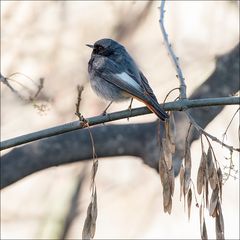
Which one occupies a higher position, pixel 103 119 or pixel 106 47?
pixel 106 47

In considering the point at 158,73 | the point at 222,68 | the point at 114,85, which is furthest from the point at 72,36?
the point at 114,85

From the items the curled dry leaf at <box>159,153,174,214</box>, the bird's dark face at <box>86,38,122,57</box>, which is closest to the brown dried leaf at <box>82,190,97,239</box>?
the curled dry leaf at <box>159,153,174,214</box>

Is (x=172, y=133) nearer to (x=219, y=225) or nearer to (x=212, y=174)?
(x=212, y=174)

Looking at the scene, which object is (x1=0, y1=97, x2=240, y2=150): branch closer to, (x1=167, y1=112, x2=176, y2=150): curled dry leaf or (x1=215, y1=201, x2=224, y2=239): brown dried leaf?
(x1=167, y1=112, x2=176, y2=150): curled dry leaf

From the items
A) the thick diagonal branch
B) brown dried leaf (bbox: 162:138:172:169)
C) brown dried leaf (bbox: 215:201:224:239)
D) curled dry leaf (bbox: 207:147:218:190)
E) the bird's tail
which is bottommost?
brown dried leaf (bbox: 215:201:224:239)

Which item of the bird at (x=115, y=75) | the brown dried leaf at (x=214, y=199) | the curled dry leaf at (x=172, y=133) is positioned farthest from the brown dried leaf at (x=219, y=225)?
the bird at (x=115, y=75)

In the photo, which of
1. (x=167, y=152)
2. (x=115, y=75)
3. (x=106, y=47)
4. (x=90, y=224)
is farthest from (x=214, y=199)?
(x=106, y=47)

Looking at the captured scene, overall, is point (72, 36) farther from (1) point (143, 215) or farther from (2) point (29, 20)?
(1) point (143, 215)

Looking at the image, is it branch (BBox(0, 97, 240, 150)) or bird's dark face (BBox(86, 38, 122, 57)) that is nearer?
branch (BBox(0, 97, 240, 150))

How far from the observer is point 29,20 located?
7738 mm

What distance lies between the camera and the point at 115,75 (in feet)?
14.7

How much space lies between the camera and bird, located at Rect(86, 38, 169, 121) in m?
4.17

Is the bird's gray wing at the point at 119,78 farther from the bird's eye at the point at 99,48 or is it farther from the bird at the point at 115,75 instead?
the bird's eye at the point at 99,48

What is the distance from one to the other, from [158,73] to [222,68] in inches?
89.9
